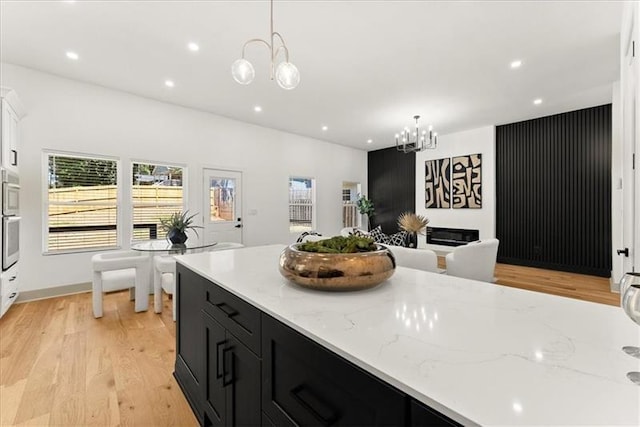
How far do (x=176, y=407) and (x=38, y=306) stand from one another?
123 inches

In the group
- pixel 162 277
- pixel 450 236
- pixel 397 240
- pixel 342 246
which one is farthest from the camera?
pixel 450 236

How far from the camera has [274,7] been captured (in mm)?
2629

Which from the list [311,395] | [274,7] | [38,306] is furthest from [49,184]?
[311,395]

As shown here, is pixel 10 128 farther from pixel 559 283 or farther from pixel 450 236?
pixel 559 283

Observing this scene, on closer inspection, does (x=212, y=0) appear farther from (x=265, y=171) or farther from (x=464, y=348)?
(x=265, y=171)

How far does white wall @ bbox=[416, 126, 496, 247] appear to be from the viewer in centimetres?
614

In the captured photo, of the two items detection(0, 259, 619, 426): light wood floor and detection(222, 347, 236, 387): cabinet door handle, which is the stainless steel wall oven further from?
detection(222, 347, 236, 387): cabinet door handle

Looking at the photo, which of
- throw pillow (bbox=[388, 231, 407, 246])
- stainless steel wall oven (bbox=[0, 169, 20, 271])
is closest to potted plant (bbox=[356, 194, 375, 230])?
throw pillow (bbox=[388, 231, 407, 246])

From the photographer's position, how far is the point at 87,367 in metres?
2.19

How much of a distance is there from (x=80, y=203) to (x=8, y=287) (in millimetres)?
1377

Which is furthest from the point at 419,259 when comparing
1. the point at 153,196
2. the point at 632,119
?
the point at 153,196

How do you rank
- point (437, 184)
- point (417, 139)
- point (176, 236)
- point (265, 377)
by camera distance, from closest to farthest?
point (265, 377) < point (176, 236) < point (417, 139) < point (437, 184)

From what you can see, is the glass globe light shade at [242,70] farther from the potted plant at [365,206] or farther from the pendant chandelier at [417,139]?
the potted plant at [365,206]

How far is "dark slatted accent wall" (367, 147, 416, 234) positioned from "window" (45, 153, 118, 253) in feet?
20.7
